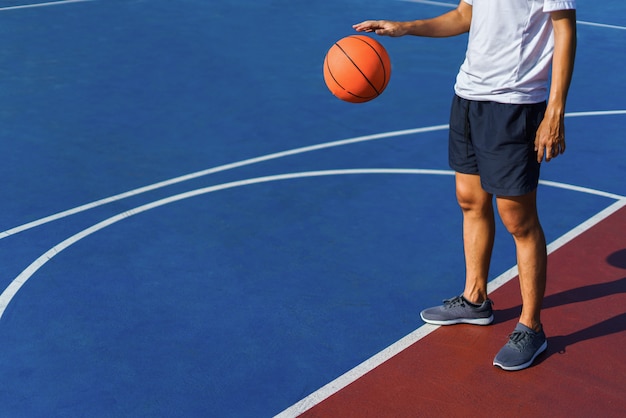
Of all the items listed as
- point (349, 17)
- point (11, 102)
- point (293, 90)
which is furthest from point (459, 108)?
point (349, 17)

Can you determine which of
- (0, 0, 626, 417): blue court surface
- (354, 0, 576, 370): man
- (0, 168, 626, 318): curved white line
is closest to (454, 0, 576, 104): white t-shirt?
(354, 0, 576, 370): man

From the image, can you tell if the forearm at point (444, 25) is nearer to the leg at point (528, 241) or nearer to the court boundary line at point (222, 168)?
the leg at point (528, 241)

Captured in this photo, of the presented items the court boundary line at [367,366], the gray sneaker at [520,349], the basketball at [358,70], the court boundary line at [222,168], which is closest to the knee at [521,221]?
the gray sneaker at [520,349]

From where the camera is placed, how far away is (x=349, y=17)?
43.2 ft

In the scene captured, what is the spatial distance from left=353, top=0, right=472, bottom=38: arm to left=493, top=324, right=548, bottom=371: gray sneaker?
1.70m

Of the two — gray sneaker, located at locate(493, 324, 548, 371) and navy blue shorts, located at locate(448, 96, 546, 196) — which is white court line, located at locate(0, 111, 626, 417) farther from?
→ navy blue shorts, located at locate(448, 96, 546, 196)

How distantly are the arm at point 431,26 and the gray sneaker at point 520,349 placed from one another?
1704 mm

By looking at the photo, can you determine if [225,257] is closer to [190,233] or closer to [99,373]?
[190,233]

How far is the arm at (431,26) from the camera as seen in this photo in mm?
5035

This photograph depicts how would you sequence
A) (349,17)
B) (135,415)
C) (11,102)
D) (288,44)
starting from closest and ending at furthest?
(135,415), (11,102), (288,44), (349,17)

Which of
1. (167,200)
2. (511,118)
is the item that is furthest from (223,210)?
(511,118)

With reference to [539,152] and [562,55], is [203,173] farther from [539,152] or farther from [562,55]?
[562,55]

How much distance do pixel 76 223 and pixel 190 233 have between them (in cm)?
88

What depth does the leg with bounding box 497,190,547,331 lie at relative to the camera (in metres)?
4.70
